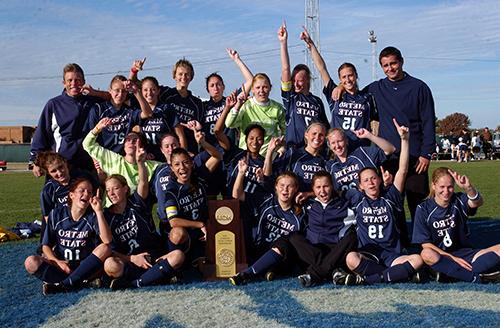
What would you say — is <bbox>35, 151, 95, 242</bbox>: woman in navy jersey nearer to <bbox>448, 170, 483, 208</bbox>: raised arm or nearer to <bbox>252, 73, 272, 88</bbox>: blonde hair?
<bbox>252, 73, 272, 88</bbox>: blonde hair

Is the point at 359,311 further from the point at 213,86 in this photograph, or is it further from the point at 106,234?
the point at 213,86

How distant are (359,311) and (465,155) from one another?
26939 millimetres

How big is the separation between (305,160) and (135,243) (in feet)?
6.13

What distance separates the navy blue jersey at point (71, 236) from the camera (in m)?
4.88

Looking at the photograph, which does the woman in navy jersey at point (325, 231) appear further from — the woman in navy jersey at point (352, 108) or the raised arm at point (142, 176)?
the raised arm at point (142, 176)

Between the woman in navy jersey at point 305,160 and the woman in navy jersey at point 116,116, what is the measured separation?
1.48 meters

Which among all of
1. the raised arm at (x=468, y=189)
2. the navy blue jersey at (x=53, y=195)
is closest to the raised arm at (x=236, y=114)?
the navy blue jersey at (x=53, y=195)

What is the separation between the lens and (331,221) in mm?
5176

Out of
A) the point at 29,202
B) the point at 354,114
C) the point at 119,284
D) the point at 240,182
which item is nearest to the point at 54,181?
the point at 119,284

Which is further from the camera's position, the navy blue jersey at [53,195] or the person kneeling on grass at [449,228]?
the navy blue jersey at [53,195]

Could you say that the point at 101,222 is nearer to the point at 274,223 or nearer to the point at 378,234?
the point at 274,223

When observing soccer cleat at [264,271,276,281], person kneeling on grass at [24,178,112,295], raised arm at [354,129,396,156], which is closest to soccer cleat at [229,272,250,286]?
soccer cleat at [264,271,276,281]

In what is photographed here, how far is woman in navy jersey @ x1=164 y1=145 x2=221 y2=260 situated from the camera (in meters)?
5.22

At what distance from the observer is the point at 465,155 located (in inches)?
1135
